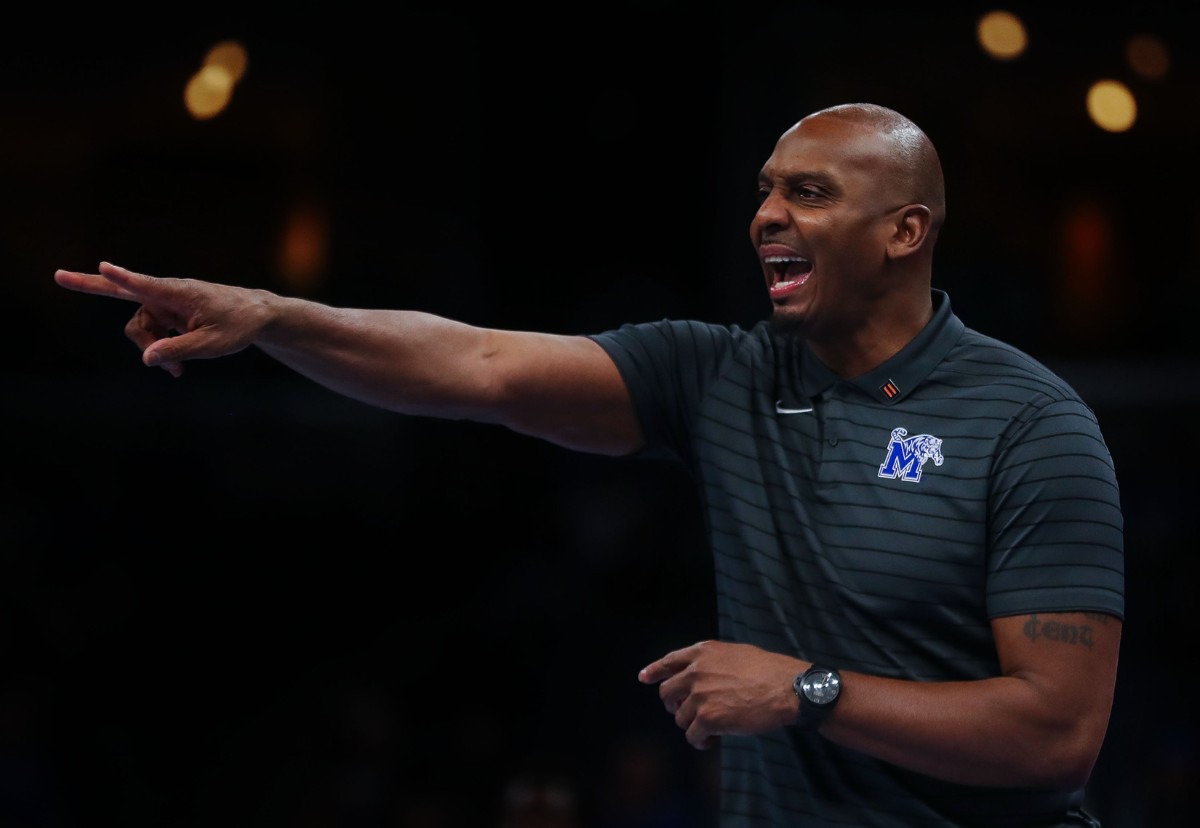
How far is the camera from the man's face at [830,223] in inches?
94.6

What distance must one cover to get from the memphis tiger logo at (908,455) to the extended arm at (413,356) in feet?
1.49

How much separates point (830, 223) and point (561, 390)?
1.70 ft

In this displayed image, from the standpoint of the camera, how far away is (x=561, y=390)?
2504 mm

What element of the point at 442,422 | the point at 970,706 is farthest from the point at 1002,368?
the point at 442,422

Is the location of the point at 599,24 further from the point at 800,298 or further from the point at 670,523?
the point at 800,298

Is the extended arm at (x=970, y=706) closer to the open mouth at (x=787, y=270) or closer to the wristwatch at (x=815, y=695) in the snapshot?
the wristwatch at (x=815, y=695)

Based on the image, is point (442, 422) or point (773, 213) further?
point (442, 422)

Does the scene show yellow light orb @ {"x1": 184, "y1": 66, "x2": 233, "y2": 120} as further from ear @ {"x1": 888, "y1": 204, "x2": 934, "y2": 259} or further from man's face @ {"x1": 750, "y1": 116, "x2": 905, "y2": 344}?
ear @ {"x1": 888, "y1": 204, "x2": 934, "y2": 259}

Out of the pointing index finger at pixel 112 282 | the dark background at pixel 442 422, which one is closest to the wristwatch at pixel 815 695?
the pointing index finger at pixel 112 282

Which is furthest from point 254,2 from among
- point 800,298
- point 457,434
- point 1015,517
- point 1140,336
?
point 1015,517

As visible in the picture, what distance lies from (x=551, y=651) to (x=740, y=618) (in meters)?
3.73

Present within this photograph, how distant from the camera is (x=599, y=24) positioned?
258 inches

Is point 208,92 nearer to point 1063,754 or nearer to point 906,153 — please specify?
point 906,153

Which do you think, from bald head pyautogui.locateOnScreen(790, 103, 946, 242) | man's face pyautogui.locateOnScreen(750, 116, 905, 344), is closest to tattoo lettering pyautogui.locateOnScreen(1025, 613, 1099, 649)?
man's face pyautogui.locateOnScreen(750, 116, 905, 344)
